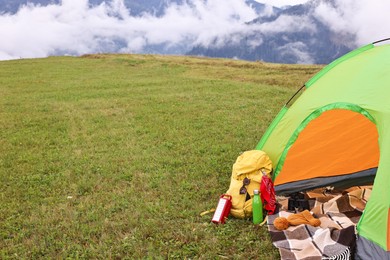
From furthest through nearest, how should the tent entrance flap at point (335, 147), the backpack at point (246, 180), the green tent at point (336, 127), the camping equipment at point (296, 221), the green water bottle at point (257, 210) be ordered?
the tent entrance flap at point (335, 147) → the backpack at point (246, 180) → the green water bottle at point (257, 210) → the camping equipment at point (296, 221) → the green tent at point (336, 127)

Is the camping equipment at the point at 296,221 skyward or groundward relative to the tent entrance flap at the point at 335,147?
groundward

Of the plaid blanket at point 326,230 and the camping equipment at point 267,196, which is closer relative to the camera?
the plaid blanket at point 326,230

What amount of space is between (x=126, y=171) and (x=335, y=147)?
5029 mm

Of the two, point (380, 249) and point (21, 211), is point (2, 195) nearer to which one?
point (21, 211)

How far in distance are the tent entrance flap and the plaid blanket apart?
0.52m

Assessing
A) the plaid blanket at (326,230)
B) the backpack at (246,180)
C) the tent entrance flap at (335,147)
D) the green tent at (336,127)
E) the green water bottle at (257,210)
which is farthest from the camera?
the tent entrance flap at (335,147)

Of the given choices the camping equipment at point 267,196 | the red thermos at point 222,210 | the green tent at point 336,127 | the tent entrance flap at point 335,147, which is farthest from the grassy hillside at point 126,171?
the tent entrance flap at point 335,147

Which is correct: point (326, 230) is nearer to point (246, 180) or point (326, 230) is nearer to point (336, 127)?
point (246, 180)

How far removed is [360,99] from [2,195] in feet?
24.6

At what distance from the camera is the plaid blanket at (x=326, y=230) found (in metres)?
5.46

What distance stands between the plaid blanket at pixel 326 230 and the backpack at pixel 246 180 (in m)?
0.52

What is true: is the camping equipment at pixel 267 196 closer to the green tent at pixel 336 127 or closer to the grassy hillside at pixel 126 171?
the grassy hillside at pixel 126 171

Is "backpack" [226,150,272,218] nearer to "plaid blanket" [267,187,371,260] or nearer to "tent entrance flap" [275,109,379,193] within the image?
"plaid blanket" [267,187,371,260]

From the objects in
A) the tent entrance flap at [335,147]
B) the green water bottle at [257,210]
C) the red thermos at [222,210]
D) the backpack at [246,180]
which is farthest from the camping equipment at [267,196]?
the tent entrance flap at [335,147]
